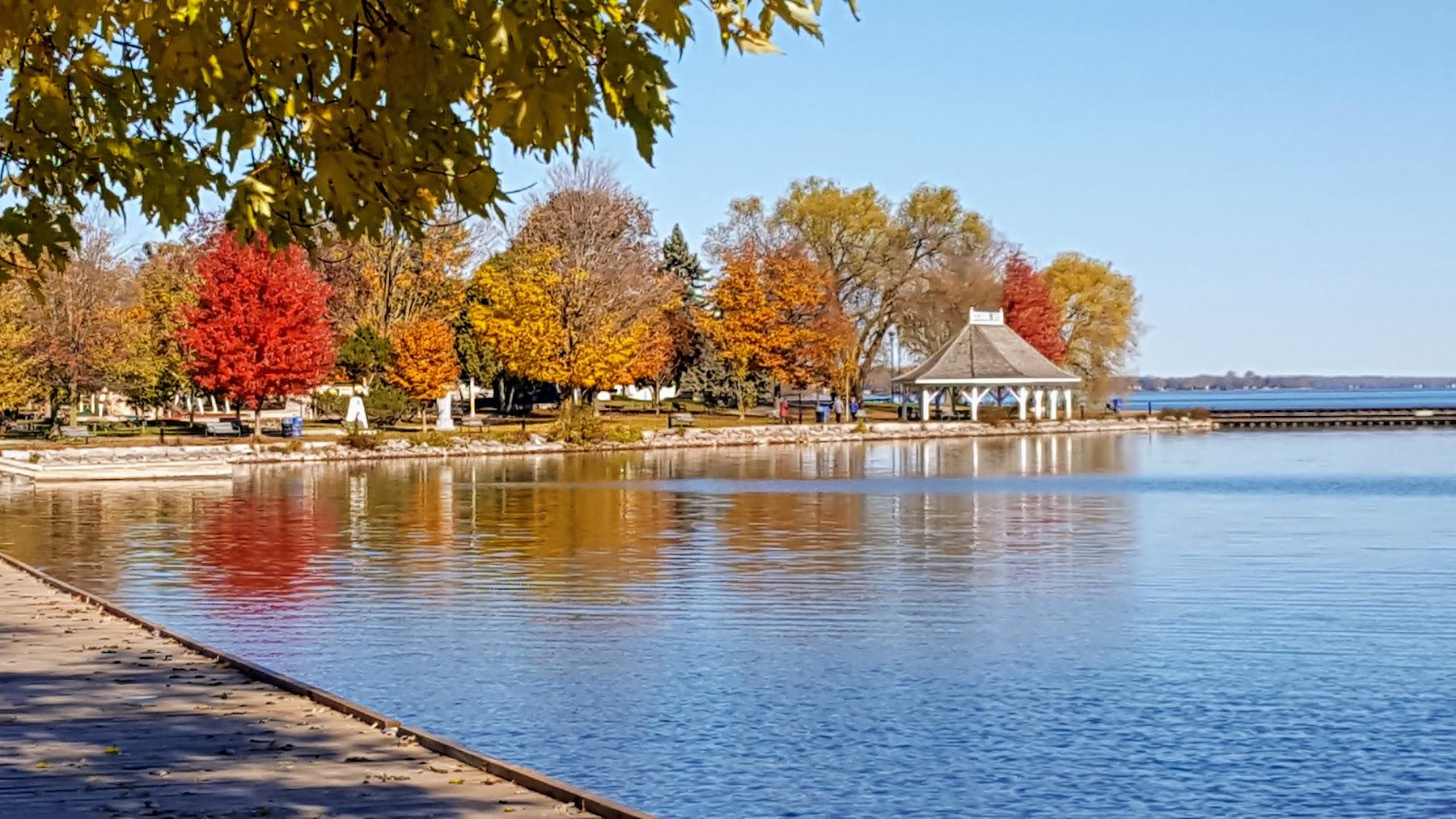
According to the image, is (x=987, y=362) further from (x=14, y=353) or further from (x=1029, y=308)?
(x=14, y=353)

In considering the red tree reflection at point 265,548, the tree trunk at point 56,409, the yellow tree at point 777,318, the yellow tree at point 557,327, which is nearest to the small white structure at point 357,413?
the yellow tree at point 557,327

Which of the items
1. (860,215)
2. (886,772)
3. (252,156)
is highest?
(860,215)

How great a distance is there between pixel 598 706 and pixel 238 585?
9913 mm

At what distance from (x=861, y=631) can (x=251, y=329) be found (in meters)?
45.6

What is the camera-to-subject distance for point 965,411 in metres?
102

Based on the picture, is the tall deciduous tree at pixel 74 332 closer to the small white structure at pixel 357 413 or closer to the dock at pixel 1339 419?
the small white structure at pixel 357 413

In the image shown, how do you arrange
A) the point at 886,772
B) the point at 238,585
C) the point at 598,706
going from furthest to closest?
the point at 238,585 < the point at 598,706 < the point at 886,772

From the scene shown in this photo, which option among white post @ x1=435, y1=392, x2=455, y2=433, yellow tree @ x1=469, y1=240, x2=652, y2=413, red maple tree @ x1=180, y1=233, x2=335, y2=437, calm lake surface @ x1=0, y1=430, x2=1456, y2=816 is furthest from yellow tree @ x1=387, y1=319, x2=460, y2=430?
calm lake surface @ x1=0, y1=430, x2=1456, y2=816

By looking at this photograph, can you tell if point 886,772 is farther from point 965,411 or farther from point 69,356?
point 965,411

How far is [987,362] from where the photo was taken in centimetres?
8994

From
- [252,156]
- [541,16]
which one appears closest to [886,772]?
[252,156]

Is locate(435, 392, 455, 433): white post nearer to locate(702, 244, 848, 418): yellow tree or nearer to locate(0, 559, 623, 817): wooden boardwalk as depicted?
locate(702, 244, 848, 418): yellow tree

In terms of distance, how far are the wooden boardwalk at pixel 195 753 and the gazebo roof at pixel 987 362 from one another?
77.4 m

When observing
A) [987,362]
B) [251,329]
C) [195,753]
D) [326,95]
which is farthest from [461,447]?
[326,95]
